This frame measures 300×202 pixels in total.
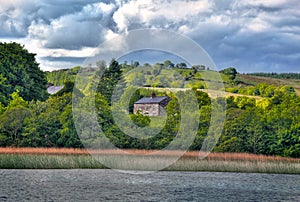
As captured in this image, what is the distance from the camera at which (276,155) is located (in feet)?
68.9

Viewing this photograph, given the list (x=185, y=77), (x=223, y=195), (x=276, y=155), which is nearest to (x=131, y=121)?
(x=185, y=77)

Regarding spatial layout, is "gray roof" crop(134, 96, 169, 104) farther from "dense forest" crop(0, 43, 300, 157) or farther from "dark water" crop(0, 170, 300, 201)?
"dark water" crop(0, 170, 300, 201)

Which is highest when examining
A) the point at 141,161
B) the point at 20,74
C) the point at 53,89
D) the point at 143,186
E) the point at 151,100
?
the point at 53,89

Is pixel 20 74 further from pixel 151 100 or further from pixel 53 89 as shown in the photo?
pixel 53 89

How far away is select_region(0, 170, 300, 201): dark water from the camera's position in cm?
1241

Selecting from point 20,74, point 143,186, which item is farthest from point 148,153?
point 20,74

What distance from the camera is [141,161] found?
18.6 metres

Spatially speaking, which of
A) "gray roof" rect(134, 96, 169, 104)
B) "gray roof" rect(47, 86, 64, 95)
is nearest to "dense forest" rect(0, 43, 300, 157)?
"gray roof" rect(134, 96, 169, 104)

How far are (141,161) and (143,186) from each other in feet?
14.1

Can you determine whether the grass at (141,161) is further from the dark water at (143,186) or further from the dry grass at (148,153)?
the dark water at (143,186)

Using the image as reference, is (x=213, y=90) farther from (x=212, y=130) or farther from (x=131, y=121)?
(x=131, y=121)

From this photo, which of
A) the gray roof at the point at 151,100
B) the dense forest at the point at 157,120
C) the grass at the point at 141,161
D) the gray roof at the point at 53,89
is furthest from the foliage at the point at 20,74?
the gray roof at the point at 53,89

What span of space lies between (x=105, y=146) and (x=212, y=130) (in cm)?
495

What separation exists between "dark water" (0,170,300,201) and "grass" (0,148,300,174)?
0.85m
